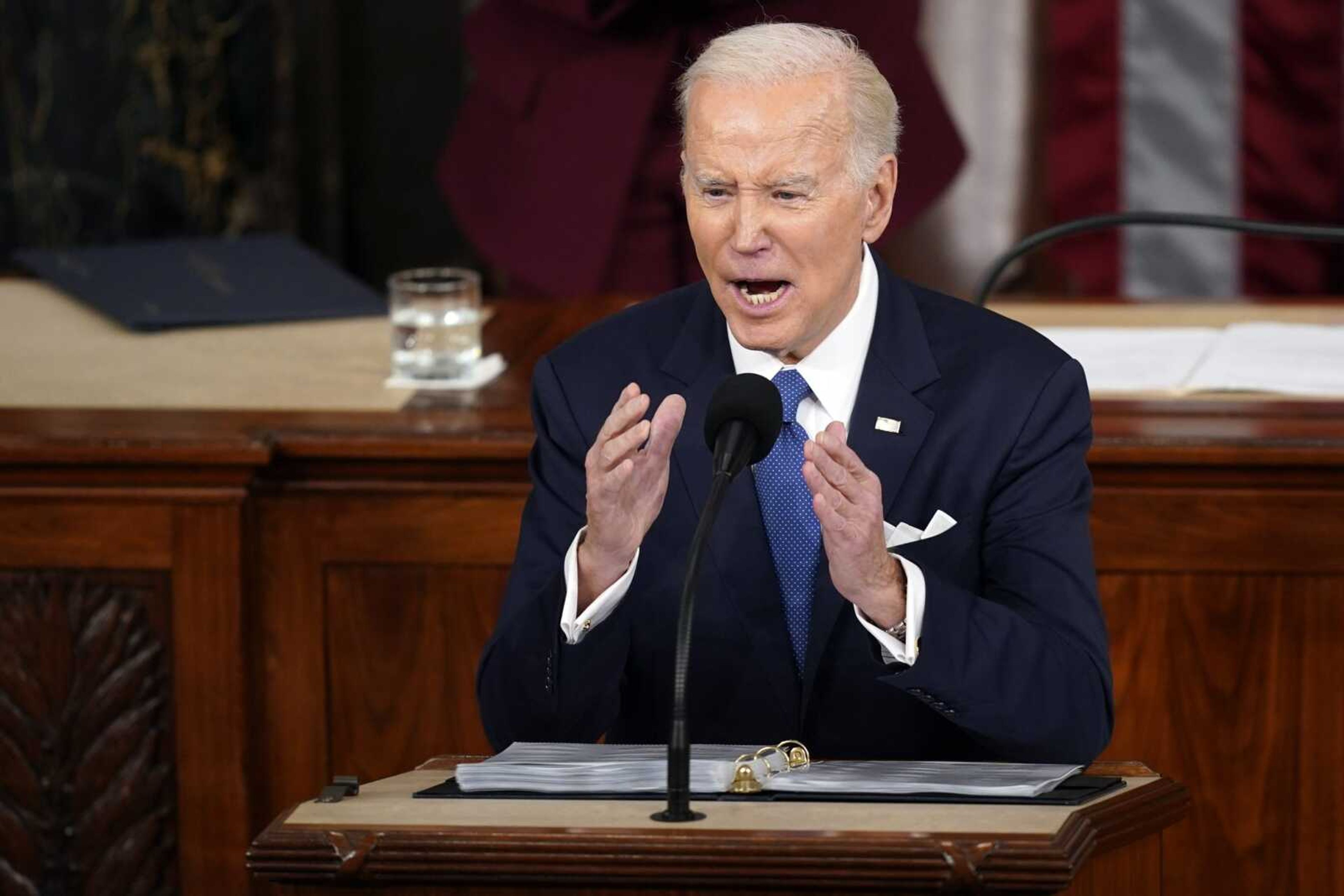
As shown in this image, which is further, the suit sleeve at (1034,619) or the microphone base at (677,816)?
the suit sleeve at (1034,619)

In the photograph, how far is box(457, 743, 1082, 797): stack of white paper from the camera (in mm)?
1520

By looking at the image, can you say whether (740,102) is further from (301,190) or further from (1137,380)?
(301,190)

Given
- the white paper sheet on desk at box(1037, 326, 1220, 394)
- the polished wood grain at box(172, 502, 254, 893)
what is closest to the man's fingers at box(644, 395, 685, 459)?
the polished wood grain at box(172, 502, 254, 893)

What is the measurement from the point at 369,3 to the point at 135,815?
2.86m

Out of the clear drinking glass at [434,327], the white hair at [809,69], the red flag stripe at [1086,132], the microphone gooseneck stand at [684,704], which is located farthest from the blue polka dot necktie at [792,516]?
the red flag stripe at [1086,132]

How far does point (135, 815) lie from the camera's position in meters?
2.47

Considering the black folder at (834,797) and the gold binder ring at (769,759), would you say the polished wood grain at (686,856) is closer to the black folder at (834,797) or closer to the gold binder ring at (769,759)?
the black folder at (834,797)

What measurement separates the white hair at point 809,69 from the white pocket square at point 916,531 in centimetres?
30

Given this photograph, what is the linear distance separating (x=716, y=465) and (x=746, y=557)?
400mm

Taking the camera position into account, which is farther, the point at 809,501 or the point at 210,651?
the point at 210,651

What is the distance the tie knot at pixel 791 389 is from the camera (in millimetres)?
1934

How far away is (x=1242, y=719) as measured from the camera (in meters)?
2.39

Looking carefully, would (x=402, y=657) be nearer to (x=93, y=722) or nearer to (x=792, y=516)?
(x=93, y=722)

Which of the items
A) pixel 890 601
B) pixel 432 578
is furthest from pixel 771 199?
pixel 432 578
